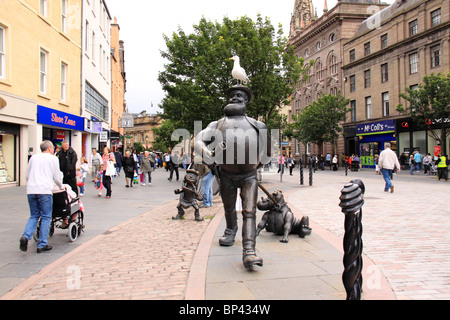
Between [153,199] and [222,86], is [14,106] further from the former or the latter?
[222,86]

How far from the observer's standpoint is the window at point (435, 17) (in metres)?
29.0

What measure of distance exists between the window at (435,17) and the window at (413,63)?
2.80 meters

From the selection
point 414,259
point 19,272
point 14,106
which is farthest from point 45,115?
point 414,259

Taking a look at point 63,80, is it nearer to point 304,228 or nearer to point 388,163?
point 388,163

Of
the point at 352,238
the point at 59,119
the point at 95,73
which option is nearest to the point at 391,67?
the point at 95,73

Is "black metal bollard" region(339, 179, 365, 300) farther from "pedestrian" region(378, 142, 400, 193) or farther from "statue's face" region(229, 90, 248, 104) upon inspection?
"pedestrian" region(378, 142, 400, 193)

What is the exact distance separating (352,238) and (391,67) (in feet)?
120

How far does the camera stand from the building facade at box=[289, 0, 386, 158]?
43688mm

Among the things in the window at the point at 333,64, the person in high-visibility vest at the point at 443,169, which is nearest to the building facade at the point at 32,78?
the person in high-visibility vest at the point at 443,169

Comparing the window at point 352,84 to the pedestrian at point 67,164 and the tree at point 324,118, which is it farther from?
the pedestrian at point 67,164

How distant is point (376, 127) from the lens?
1409 inches

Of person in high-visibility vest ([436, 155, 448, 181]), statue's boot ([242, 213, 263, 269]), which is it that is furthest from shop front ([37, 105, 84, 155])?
person in high-visibility vest ([436, 155, 448, 181])

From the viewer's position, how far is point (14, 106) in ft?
46.1
